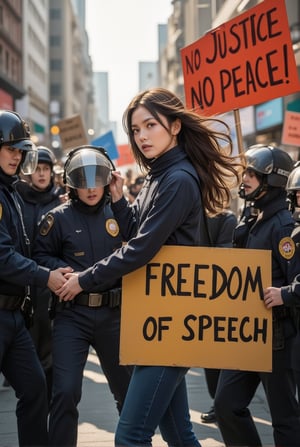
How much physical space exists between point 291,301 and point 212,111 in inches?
81.1

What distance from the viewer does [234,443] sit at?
4.23 meters

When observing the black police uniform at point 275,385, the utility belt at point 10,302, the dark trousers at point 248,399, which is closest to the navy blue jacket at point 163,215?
the utility belt at point 10,302

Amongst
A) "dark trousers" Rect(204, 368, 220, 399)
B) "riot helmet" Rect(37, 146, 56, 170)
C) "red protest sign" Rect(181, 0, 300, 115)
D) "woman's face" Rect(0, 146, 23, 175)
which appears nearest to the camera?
"woman's face" Rect(0, 146, 23, 175)

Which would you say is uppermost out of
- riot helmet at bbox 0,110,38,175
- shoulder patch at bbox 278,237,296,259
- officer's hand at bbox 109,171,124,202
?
riot helmet at bbox 0,110,38,175

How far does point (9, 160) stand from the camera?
439 cm

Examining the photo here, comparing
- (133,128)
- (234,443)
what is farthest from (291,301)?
(133,128)

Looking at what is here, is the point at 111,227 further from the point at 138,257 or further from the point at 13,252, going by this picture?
the point at 138,257

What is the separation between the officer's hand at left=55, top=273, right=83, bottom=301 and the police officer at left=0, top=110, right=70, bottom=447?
2.0 inches

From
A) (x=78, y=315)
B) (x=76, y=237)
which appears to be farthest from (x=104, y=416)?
(x=76, y=237)

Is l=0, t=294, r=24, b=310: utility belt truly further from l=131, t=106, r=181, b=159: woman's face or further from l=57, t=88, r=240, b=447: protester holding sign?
l=131, t=106, r=181, b=159: woman's face

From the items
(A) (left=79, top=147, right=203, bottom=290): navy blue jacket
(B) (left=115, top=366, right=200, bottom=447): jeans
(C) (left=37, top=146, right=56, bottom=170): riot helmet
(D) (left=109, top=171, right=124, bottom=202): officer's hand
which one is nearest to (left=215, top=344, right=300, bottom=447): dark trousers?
(B) (left=115, top=366, right=200, bottom=447): jeans

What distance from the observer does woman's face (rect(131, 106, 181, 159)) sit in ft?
11.6

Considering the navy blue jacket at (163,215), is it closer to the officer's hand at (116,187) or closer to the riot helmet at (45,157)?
the officer's hand at (116,187)

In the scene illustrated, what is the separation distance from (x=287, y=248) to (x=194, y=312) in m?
0.93
